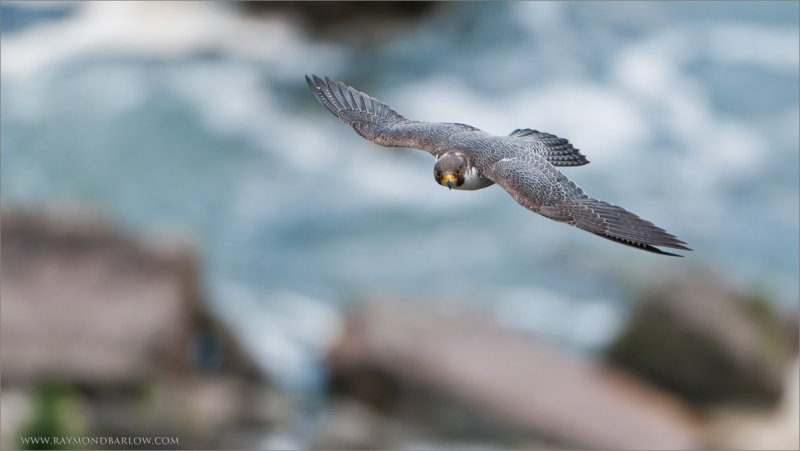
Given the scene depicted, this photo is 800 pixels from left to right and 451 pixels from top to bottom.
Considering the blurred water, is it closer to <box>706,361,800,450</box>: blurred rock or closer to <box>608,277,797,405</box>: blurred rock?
<box>608,277,797,405</box>: blurred rock

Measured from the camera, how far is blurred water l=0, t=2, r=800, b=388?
16828 mm

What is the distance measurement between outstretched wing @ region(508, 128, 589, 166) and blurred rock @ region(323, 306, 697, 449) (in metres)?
Answer: 6.39

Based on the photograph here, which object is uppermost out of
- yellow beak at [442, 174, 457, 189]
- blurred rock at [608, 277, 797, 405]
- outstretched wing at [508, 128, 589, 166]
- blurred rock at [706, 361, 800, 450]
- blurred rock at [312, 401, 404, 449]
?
blurred rock at [608, 277, 797, 405]

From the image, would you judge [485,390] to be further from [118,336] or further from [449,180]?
[449,180]

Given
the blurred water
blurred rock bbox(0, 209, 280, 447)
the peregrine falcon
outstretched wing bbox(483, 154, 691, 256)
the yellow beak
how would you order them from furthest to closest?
the blurred water → blurred rock bbox(0, 209, 280, 447) → the yellow beak → the peregrine falcon → outstretched wing bbox(483, 154, 691, 256)

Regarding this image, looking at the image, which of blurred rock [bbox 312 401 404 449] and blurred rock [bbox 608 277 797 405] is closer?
blurred rock [bbox 312 401 404 449]

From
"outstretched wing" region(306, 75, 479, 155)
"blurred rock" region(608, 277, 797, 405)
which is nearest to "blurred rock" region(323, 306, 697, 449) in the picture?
"blurred rock" region(608, 277, 797, 405)

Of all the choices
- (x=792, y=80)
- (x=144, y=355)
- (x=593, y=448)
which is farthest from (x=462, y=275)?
(x=792, y=80)

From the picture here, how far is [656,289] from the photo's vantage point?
1284cm

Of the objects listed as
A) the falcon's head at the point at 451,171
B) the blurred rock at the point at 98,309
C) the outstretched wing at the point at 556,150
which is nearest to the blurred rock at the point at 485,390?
the blurred rock at the point at 98,309

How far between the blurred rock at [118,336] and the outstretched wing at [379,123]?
5.80 metres

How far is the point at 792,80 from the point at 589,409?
461 inches

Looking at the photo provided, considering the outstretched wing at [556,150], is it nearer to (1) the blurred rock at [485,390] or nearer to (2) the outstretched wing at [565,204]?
(2) the outstretched wing at [565,204]

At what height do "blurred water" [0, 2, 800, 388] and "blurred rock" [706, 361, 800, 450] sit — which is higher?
"blurred water" [0, 2, 800, 388]
